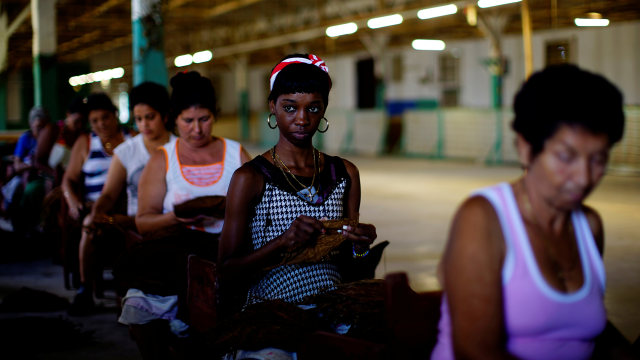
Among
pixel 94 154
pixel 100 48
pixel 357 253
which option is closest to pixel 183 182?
pixel 357 253

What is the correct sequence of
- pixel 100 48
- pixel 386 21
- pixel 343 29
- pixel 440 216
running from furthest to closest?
pixel 100 48 → pixel 343 29 → pixel 386 21 → pixel 440 216

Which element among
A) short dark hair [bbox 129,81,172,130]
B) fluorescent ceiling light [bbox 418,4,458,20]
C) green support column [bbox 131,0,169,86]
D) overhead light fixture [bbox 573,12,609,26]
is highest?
fluorescent ceiling light [bbox 418,4,458,20]

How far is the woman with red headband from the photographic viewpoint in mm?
2559

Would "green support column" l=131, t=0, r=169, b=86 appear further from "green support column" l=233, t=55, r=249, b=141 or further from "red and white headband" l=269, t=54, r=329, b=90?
"green support column" l=233, t=55, r=249, b=141

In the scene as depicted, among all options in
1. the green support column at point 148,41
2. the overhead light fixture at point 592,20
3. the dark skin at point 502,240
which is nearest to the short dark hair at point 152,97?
the green support column at point 148,41

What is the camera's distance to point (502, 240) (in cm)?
158

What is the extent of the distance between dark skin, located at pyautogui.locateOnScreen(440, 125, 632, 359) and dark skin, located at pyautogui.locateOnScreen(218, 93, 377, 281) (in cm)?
88

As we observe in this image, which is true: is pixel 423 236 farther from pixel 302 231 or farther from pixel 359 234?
pixel 302 231

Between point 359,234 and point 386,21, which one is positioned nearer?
point 359,234

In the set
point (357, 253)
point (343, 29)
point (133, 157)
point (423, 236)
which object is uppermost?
point (343, 29)

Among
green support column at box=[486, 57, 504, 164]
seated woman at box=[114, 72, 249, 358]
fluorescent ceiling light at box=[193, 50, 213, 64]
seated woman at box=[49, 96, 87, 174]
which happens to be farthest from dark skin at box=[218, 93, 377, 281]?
fluorescent ceiling light at box=[193, 50, 213, 64]

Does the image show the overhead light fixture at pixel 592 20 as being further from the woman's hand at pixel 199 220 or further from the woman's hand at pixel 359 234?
the woman's hand at pixel 359 234

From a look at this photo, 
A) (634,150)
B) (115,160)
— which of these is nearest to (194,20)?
(634,150)

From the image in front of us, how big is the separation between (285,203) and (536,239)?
1181 millimetres
